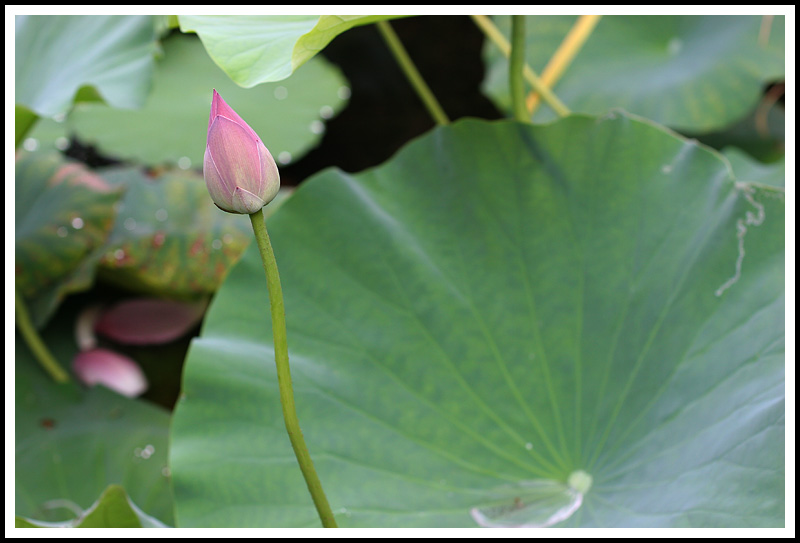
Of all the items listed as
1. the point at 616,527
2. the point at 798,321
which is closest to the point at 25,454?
the point at 616,527

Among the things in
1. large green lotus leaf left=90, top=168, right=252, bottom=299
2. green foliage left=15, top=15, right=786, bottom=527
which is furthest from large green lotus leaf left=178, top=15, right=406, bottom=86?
large green lotus leaf left=90, top=168, right=252, bottom=299

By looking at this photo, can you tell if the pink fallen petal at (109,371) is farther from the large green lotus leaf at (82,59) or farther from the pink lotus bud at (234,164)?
the pink lotus bud at (234,164)

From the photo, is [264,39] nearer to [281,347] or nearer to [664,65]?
[281,347]

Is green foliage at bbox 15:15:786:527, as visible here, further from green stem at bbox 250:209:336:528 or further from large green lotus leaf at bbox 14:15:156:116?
green stem at bbox 250:209:336:528

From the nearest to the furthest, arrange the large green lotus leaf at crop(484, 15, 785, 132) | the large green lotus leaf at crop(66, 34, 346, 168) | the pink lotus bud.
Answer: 1. the pink lotus bud
2. the large green lotus leaf at crop(484, 15, 785, 132)
3. the large green lotus leaf at crop(66, 34, 346, 168)

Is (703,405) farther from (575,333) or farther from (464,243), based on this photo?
→ (464,243)

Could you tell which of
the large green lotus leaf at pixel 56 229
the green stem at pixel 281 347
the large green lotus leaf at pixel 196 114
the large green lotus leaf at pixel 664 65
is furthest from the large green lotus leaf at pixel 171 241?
the large green lotus leaf at pixel 664 65
